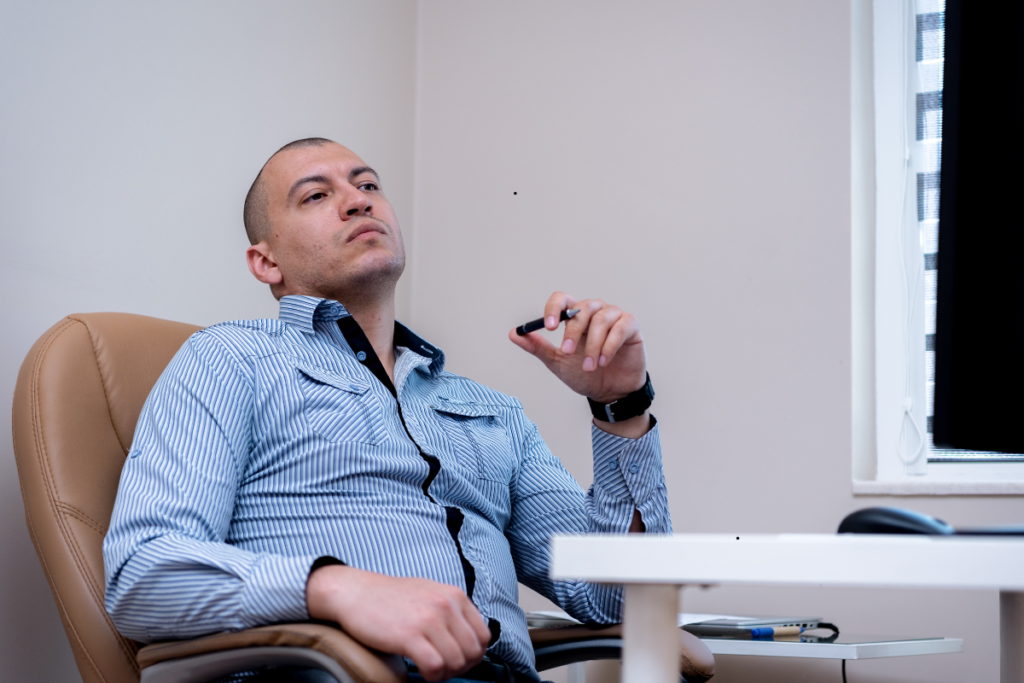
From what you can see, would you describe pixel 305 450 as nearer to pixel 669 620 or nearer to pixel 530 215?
pixel 669 620

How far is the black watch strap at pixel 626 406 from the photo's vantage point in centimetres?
103

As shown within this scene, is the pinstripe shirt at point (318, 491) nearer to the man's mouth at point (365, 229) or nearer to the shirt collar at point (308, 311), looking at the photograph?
the shirt collar at point (308, 311)

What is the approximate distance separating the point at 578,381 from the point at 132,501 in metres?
0.50

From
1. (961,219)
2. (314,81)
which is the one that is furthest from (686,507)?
(961,219)

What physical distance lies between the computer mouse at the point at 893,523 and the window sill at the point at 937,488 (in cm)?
144

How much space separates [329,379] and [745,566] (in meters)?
0.77

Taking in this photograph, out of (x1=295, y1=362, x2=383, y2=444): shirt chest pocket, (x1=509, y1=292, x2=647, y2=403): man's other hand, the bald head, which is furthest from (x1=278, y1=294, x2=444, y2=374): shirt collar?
(x1=509, y1=292, x2=647, y2=403): man's other hand

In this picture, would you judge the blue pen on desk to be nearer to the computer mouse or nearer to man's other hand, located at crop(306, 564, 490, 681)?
man's other hand, located at crop(306, 564, 490, 681)

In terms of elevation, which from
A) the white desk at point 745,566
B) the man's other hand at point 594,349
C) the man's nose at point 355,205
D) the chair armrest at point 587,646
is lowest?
the chair armrest at point 587,646

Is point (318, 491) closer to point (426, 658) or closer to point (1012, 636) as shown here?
point (426, 658)

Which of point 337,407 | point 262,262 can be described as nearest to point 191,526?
point 337,407

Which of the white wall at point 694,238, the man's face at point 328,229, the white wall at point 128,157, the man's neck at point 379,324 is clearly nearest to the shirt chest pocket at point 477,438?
the man's neck at point 379,324

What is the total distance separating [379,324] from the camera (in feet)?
4.48

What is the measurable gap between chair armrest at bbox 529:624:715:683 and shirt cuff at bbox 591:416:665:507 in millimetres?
169
